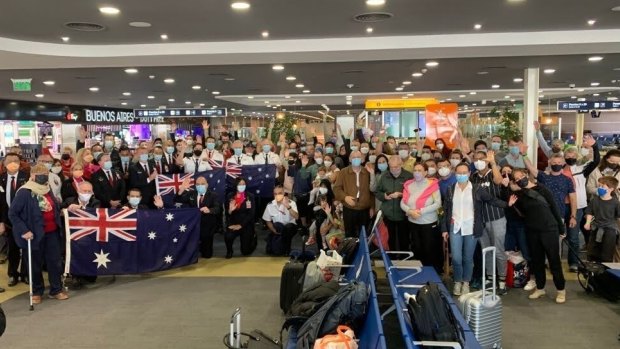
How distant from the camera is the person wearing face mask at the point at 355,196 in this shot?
8422 millimetres

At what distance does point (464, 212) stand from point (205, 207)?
4.40m

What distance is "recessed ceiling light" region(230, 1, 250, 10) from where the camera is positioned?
302 inches

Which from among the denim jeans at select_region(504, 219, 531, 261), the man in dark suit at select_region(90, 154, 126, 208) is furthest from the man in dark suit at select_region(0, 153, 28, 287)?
the denim jeans at select_region(504, 219, 531, 261)

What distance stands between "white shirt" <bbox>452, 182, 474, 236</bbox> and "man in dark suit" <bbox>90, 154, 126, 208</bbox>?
17.5 ft

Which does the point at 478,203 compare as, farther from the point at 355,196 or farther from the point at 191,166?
the point at 191,166

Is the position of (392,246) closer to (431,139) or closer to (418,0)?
(418,0)

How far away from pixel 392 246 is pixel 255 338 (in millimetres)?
3922

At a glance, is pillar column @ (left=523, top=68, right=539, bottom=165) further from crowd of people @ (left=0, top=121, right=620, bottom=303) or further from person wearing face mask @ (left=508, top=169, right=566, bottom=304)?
person wearing face mask @ (left=508, top=169, right=566, bottom=304)

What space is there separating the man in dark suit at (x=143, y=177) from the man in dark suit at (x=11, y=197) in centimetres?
190

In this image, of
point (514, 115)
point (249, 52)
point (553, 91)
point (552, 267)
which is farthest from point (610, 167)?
point (553, 91)

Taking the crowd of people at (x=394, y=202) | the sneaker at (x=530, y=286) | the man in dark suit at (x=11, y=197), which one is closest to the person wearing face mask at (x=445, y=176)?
the crowd of people at (x=394, y=202)

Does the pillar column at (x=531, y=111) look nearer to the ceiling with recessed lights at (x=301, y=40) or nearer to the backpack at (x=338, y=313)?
the ceiling with recessed lights at (x=301, y=40)

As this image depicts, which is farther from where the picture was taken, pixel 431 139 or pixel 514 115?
pixel 514 115

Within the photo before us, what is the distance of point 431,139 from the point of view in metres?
12.8
